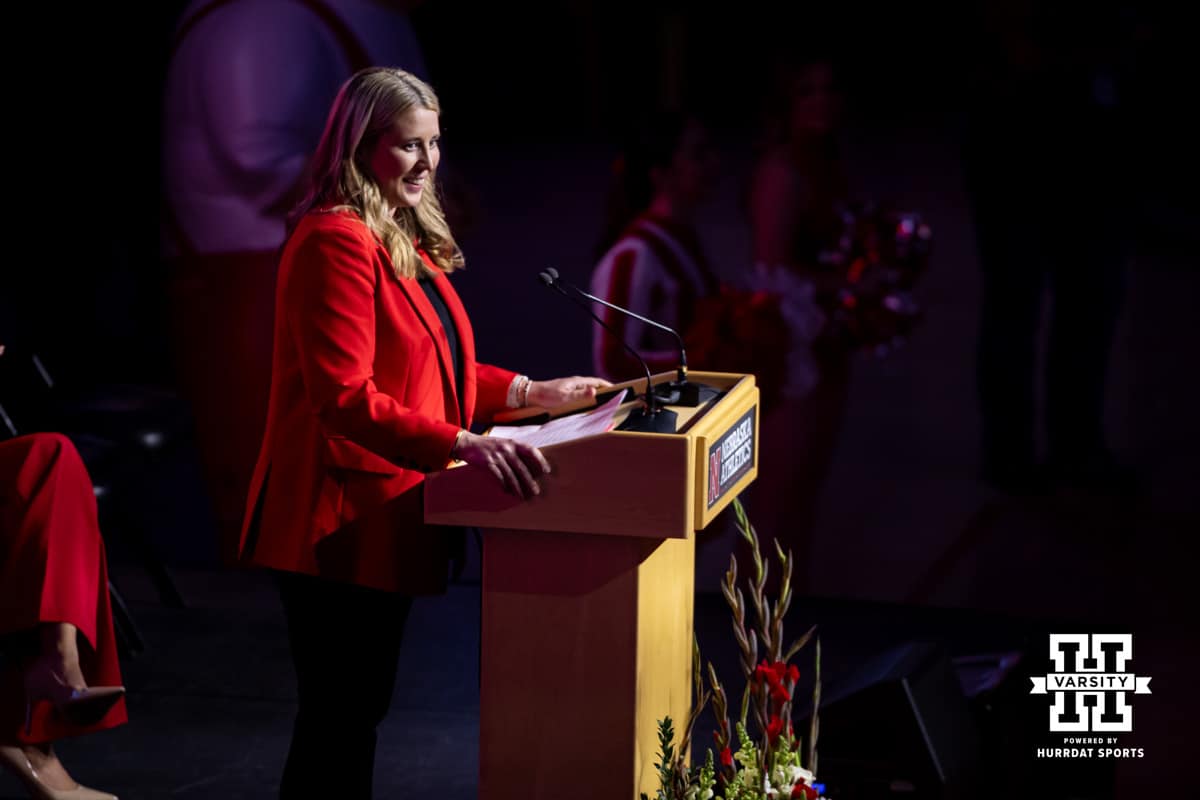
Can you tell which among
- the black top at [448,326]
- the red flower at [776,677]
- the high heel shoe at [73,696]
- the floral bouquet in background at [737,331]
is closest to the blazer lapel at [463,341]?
the black top at [448,326]

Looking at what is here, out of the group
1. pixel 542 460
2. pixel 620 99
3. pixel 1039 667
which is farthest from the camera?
pixel 620 99

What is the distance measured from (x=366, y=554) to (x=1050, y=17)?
10.1 ft

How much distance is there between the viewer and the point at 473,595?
5.11 m

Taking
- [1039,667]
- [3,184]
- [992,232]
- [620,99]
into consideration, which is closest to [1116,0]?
[992,232]

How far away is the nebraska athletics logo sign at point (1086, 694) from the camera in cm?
317

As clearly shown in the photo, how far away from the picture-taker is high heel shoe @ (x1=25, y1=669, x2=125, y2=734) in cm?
290

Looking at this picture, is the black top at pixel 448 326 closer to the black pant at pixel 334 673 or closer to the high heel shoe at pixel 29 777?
the black pant at pixel 334 673

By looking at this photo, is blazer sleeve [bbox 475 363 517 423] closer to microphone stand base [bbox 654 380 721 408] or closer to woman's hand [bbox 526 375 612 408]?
woman's hand [bbox 526 375 612 408]

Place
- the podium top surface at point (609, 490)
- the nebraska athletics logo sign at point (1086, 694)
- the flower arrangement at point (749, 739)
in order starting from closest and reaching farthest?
1. the podium top surface at point (609, 490)
2. the flower arrangement at point (749, 739)
3. the nebraska athletics logo sign at point (1086, 694)

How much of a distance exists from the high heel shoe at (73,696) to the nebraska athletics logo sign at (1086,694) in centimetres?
180

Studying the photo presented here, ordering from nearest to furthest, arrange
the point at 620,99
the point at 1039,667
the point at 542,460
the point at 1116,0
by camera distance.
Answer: the point at 542,460
the point at 1039,667
the point at 1116,0
the point at 620,99

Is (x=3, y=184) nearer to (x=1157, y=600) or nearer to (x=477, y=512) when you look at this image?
(x=477, y=512)

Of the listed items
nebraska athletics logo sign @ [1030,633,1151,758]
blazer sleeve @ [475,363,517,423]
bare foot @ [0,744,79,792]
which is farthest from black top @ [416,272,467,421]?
nebraska athletics logo sign @ [1030,633,1151,758]

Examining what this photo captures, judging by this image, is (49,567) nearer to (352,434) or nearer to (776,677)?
(352,434)
